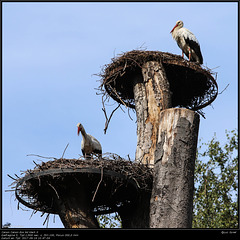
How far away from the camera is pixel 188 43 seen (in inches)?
432

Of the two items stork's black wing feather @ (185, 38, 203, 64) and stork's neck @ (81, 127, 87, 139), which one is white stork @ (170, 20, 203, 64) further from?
stork's neck @ (81, 127, 87, 139)

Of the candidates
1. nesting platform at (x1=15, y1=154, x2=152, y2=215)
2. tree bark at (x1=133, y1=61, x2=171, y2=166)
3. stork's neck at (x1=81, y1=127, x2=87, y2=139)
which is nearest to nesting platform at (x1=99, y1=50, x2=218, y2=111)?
tree bark at (x1=133, y1=61, x2=171, y2=166)

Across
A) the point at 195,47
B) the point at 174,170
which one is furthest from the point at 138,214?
the point at 195,47

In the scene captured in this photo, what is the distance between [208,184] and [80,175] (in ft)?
25.9

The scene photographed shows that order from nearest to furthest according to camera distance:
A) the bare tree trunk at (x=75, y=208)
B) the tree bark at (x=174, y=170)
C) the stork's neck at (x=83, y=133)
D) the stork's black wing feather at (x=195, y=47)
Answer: the tree bark at (x=174, y=170) → the bare tree trunk at (x=75, y=208) → the stork's neck at (x=83, y=133) → the stork's black wing feather at (x=195, y=47)

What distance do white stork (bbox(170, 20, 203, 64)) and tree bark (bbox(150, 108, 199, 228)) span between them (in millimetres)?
3915

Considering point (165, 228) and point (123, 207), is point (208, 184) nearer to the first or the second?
point (123, 207)

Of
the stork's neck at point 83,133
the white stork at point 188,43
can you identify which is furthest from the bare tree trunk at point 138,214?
the white stork at point 188,43

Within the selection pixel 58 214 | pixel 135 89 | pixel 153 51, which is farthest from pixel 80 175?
pixel 153 51

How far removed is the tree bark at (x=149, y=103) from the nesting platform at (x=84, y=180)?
585 mm

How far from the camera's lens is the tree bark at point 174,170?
261 inches

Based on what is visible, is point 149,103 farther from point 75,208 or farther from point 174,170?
point 75,208

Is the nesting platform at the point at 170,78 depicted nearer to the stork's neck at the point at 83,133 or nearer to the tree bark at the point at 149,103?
the tree bark at the point at 149,103

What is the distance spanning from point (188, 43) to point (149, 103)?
3376 mm
